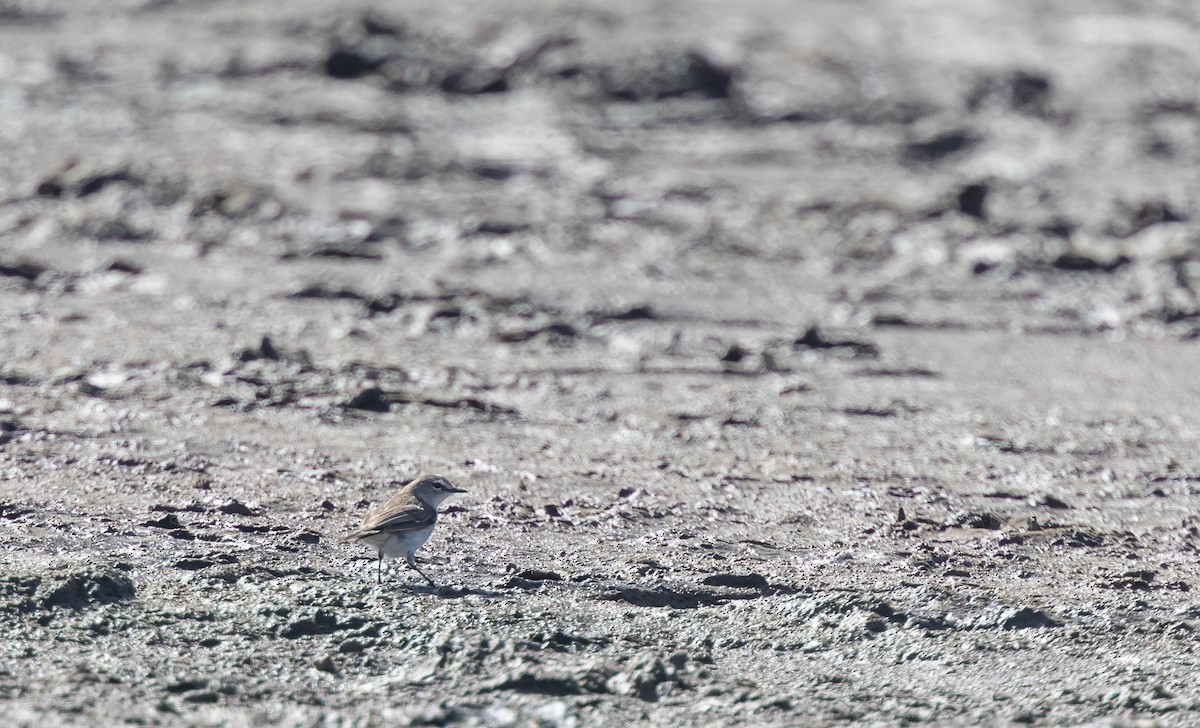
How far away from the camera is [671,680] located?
5266mm

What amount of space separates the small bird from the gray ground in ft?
0.62

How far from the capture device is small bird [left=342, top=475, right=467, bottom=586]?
5973 millimetres

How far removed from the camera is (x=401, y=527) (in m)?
6.01

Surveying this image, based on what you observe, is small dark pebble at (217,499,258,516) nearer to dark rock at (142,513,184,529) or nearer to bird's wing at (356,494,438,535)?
dark rock at (142,513,184,529)

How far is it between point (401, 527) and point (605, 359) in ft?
13.7

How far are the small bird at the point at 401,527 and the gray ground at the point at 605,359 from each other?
19 centimetres

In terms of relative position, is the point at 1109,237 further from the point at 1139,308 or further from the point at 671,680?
the point at 671,680

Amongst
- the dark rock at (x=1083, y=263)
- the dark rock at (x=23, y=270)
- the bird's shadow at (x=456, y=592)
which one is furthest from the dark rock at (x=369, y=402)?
the dark rock at (x=1083, y=263)

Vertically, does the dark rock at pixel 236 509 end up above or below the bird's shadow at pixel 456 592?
below

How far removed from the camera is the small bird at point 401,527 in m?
5.97

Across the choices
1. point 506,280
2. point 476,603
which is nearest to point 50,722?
point 476,603

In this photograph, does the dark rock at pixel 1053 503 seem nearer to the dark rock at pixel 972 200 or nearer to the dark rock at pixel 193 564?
the dark rock at pixel 193 564

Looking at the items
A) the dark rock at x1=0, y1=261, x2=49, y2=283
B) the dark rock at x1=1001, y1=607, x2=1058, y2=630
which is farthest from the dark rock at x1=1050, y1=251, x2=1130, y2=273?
the dark rock at x1=0, y1=261, x2=49, y2=283

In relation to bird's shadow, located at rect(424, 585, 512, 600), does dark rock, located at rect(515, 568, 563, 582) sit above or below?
below
